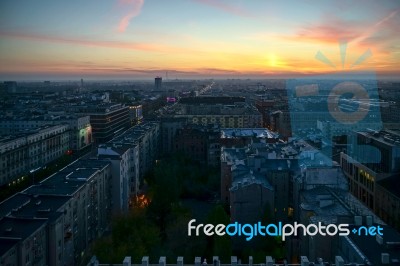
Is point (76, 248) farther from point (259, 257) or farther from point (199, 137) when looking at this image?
point (199, 137)

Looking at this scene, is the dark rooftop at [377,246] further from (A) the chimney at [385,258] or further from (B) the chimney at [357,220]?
(B) the chimney at [357,220]

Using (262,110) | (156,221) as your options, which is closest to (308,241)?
(156,221)

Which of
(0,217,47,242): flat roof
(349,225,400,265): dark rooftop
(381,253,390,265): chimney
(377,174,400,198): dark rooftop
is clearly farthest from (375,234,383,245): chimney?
(377,174,400,198): dark rooftop

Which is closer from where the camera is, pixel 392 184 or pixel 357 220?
pixel 357 220

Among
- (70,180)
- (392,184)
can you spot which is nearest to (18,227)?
(70,180)

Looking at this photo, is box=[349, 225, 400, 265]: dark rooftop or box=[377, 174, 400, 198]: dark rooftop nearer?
box=[349, 225, 400, 265]: dark rooftop

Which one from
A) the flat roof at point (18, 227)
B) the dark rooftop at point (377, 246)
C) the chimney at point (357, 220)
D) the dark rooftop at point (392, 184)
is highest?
the chimney at point (357, 220)

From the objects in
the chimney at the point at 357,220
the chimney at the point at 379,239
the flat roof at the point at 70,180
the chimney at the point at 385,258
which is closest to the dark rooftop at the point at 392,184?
the chimney at the point at 357,220

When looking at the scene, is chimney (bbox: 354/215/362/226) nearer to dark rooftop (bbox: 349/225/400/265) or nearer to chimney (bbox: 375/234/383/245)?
dark rooftop (bbox: 349/225/400/265)

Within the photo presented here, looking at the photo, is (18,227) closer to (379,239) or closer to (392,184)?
(379,239)

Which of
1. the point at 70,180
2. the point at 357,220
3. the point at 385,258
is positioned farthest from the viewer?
the point at 70,180

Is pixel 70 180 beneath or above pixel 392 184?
above

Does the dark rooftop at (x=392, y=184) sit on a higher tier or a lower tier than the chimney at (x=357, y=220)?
lower
